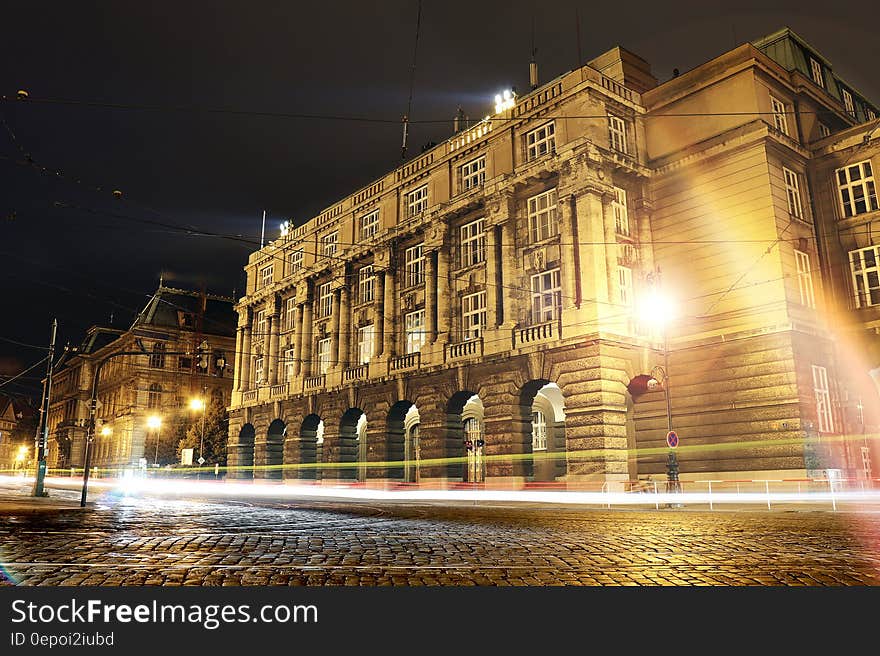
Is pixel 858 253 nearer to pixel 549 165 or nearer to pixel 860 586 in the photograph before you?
pixel 549 165

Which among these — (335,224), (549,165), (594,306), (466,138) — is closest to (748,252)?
(594,306)

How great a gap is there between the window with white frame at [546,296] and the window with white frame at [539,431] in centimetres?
830

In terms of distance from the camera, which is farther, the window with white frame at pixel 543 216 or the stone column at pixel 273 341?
the stone column at pixel 273 341

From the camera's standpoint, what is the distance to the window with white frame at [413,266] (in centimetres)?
4128

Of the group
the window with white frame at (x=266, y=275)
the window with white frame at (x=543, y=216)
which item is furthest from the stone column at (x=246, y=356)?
the window with white frame at (x=543, y=216)

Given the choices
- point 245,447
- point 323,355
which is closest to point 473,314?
point 323,355

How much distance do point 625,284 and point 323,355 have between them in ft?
77.9

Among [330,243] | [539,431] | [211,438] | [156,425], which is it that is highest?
[330,243]

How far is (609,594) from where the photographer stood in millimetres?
5418

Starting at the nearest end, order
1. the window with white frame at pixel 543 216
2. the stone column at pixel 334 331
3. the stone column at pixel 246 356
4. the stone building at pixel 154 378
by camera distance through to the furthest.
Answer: the window with white frame at pixel 543 216
the stone column at pixel 334 331
the stone column at pixel 246 356
the stone building at pixel 154 378

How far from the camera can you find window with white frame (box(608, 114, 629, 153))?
3369cm

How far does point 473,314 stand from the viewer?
3741 cm

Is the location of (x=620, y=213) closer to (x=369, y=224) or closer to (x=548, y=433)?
(x=548, y=433)

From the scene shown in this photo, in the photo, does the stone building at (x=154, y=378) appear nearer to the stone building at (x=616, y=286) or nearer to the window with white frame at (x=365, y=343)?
the window with white frame at (x=365, y=343)
